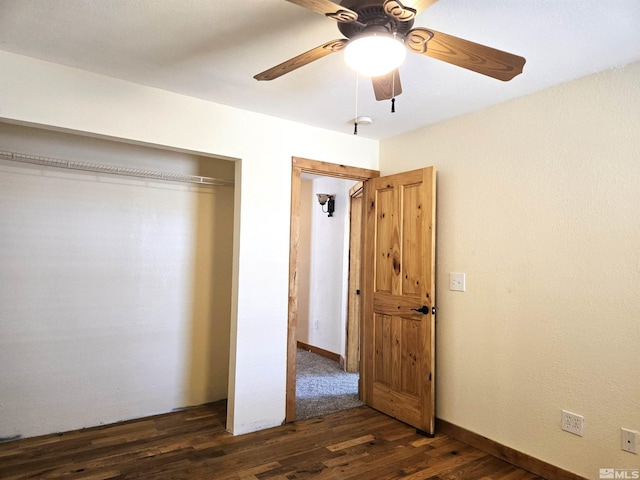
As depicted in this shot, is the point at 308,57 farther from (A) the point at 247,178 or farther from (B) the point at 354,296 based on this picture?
(B) the point at 354,296

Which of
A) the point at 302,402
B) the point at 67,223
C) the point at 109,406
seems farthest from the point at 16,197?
the point at 302,402

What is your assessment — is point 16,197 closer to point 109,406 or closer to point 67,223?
point 67,223

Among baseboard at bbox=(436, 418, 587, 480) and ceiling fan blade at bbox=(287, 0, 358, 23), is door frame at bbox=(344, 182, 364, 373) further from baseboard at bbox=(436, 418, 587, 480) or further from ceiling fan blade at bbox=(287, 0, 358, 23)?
ceiling fan blade at bbox=(287, 0, 358, 23)

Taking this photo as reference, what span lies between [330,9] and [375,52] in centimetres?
23

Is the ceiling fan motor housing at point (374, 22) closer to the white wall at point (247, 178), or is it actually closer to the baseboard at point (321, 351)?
the white wall at point (247, 178)

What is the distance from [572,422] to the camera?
7.79 ft

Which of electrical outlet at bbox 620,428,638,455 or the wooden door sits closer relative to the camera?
electrical outlet at bbox 620,428,638,455

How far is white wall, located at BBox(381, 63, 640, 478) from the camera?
7.28 ft

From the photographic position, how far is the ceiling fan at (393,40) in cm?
142

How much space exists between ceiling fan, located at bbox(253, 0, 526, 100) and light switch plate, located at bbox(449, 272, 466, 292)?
5.40 feet

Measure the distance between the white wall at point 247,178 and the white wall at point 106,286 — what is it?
0.65 metres

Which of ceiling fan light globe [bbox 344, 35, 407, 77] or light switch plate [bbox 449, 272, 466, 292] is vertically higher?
ceiling fan light globe [bbox 344, 35, 407, 77]

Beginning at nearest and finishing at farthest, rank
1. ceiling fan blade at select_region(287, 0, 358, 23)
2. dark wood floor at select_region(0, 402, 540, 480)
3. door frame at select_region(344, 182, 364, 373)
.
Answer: ceiling fan blade at select_region(287, 0, 358, 23) < dark wood floor at select_region(0, 402, 540, 480) < door frame at select_region(344, 182, 364, 373)

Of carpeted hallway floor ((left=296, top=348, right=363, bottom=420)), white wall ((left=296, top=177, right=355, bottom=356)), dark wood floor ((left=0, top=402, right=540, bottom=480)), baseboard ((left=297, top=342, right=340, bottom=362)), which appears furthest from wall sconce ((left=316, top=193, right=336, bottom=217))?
dark wood floor ((left=0, top=402, right=540, bottom=480))
